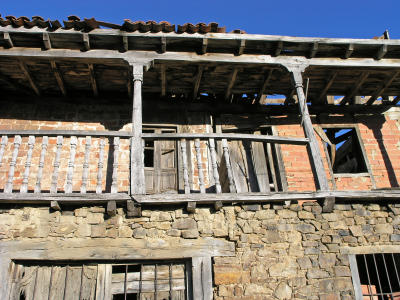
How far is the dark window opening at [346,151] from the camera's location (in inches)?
313

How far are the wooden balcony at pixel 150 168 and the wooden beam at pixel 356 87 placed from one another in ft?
6.11

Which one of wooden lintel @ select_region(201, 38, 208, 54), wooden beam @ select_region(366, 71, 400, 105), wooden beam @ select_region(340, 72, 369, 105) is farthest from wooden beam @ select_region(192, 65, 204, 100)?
wooden beam @ select_region(366, 71, 400, 105)

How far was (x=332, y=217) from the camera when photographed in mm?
5371

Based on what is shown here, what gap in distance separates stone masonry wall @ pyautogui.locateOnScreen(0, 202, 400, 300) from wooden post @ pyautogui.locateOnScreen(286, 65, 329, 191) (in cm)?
46

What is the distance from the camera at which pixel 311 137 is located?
566 cm

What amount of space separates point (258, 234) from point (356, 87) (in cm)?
427

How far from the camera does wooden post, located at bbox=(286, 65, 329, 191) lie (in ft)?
Answer: 17.6

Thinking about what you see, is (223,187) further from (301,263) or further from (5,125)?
(5,125)

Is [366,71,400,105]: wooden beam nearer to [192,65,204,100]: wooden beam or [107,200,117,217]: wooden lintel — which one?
[192,65,204,100]: wooden beam

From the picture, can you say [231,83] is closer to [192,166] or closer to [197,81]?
[197,81]

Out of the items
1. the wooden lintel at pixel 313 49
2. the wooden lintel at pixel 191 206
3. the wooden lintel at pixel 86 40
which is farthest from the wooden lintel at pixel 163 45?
the wooden lintel at pixel 191 206

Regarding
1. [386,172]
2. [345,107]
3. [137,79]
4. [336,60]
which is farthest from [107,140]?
[386,172]

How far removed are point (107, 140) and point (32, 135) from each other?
6.42 feet

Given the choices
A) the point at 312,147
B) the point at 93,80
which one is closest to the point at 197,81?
the point at 93,80
